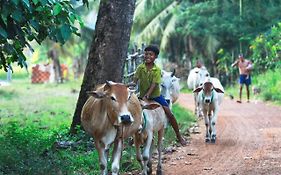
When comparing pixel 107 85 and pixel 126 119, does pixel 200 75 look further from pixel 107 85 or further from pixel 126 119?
pixel 126 119

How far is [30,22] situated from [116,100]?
1244 millimetres

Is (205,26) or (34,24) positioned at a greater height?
(205,26)

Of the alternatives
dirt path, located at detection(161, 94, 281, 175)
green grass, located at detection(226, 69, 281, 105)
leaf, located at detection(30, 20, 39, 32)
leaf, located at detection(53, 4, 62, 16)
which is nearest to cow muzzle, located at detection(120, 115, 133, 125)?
leaf, located at detection(30, 20, 39, 32)

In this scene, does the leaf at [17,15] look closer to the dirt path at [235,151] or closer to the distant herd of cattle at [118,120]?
the distant herd of cattle at [118,120]

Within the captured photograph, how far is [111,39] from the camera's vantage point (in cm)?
941

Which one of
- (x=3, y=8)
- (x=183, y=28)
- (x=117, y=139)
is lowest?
(x=117, y=139)

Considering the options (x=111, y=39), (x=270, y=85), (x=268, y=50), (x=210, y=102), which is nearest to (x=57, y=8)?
(x=111, y=39)

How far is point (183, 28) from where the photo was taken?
1129 inches

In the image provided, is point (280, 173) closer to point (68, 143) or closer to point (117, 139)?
point (117, 139)

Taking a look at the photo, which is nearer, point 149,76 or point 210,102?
point 149,76

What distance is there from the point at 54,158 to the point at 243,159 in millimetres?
3276

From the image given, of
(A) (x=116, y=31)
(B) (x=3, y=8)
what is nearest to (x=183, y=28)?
(A) (x=116, y=31)

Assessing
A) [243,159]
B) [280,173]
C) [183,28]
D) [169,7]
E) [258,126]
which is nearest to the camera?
[280,173]

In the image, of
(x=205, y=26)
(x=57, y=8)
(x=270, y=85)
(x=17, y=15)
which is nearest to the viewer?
(x=57, y=8)
